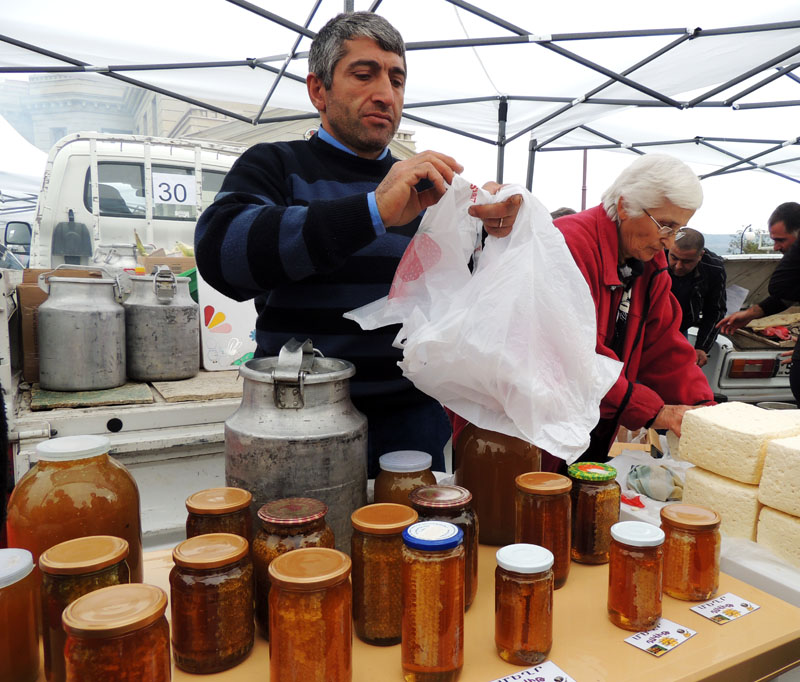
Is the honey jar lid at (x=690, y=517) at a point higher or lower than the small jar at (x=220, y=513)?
lower


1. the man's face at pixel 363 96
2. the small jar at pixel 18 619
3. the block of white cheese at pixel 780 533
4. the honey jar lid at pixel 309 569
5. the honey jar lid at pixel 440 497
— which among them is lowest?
the block of white cheese at pixel 780 533

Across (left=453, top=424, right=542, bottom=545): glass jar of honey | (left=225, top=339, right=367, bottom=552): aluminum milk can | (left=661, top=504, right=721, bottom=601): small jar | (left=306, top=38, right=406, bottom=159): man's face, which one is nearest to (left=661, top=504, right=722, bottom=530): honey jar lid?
(left=661, top=504, right=721, bottom=601): small jar

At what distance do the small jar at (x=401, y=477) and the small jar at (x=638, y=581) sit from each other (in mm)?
312

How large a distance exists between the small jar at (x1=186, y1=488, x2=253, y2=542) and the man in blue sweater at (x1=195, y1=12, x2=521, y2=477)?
401 mm

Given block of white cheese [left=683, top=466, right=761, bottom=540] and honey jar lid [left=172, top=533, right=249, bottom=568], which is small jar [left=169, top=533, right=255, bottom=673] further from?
block of white cheese [left=683, top=466, right=761, bottom=540]

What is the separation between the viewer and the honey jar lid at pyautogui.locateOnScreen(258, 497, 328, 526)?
0.74 metres

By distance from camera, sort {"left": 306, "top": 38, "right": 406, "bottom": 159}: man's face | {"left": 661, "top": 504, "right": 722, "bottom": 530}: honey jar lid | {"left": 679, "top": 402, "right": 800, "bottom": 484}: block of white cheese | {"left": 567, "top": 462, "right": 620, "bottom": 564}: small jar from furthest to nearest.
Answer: {"left": 306, "top": 38, "right": 406, "bottom": 159}: man's face → {"left": 679, "top": 402, "right": 800, "bottom": 484}: block of white cheese → {"left": 567, "top": 462, "right": 620, "bottom": 564}: small jar → {"left": 661, "top": 504, "right": 722, "bottom": 530}: honey jar lid

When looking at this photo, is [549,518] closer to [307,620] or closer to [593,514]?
[593,514]

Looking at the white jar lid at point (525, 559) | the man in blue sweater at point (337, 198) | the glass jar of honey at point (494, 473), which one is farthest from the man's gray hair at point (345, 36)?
the white jar lid at point (525, 559)

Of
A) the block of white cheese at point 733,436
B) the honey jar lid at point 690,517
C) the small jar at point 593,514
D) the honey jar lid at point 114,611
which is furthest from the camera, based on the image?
the block of white cheese at point 733,436

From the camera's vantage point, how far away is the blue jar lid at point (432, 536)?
679 millimetres

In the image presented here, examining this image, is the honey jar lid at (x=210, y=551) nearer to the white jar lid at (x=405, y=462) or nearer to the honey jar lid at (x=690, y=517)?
the white jar lid at (x=405, y=462)

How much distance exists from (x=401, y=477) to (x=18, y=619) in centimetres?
54

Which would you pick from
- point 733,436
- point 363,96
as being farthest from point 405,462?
point 363,96
